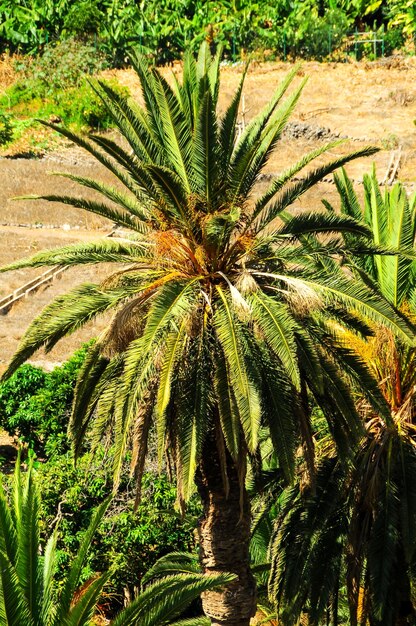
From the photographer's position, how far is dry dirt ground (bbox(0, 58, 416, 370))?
3922cm

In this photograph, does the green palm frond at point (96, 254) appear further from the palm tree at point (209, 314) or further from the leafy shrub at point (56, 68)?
the leafy shrub at point (56, 68)

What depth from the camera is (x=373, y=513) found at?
16.6 m

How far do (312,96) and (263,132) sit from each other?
41.8 m

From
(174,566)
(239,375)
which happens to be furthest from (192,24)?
(239,375)

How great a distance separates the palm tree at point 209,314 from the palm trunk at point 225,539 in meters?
0.02

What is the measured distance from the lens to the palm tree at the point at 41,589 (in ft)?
37.1

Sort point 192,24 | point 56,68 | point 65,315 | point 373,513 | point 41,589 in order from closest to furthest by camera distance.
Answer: point 41,589 < point 65,315 < point 373,513 < point 56,68 < point 192,24

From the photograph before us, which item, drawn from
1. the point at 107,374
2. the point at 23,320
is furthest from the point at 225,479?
the point at 23,320

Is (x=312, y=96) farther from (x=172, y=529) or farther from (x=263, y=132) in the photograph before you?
(x=263, y=132)

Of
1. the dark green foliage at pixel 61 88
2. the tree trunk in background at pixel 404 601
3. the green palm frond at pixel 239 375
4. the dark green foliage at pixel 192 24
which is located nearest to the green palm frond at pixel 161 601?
the green palm frond at pixel 239 375

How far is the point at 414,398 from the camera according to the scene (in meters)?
16.7

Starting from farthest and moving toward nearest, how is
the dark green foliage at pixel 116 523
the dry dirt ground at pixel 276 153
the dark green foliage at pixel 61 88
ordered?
1. the dark green foliage at pixel 61 88
2. the dry dirt ground at pixel 276 153
3. the dark green foliage at pixel 116 523

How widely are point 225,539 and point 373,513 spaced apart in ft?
7.93

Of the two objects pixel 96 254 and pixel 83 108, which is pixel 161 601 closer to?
pixel 96 254
